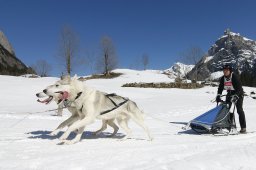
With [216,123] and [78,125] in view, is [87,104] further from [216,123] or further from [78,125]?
[216,123]

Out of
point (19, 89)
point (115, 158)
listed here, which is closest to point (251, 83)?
point (19, 89)

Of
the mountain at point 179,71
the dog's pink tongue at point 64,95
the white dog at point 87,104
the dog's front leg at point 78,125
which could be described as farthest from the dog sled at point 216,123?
the mountain at point 179,71

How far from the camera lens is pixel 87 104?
6.81m

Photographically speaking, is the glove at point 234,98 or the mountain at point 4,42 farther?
the mountain at point 4,42

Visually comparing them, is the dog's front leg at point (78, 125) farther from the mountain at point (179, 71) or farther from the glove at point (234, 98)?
the mountain at point (179, 71)

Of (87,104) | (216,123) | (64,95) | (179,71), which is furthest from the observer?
(179,71)

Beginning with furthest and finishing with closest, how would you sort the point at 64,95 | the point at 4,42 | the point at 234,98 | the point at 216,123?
the point at 4,42, the point at 234,98, the point at 216,123, the point at 64,95

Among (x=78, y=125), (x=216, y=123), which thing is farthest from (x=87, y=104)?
(x=216, y=123)

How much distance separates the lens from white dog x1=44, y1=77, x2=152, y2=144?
21.6 ft

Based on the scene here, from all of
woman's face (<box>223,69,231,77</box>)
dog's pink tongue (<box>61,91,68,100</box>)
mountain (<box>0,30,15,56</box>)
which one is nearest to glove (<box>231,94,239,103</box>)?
woman's face (<box>223,69,231,77</box>)

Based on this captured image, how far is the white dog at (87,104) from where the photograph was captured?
6598 millimetres

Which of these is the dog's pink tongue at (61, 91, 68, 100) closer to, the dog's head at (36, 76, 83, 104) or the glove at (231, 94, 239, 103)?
the dog's head at (36, 76, 83, 104)

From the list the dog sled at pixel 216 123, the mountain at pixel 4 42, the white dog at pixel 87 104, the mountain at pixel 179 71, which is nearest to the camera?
the white dog at pixel 87 104

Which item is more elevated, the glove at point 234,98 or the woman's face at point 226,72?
the woman's face at point 226,72
